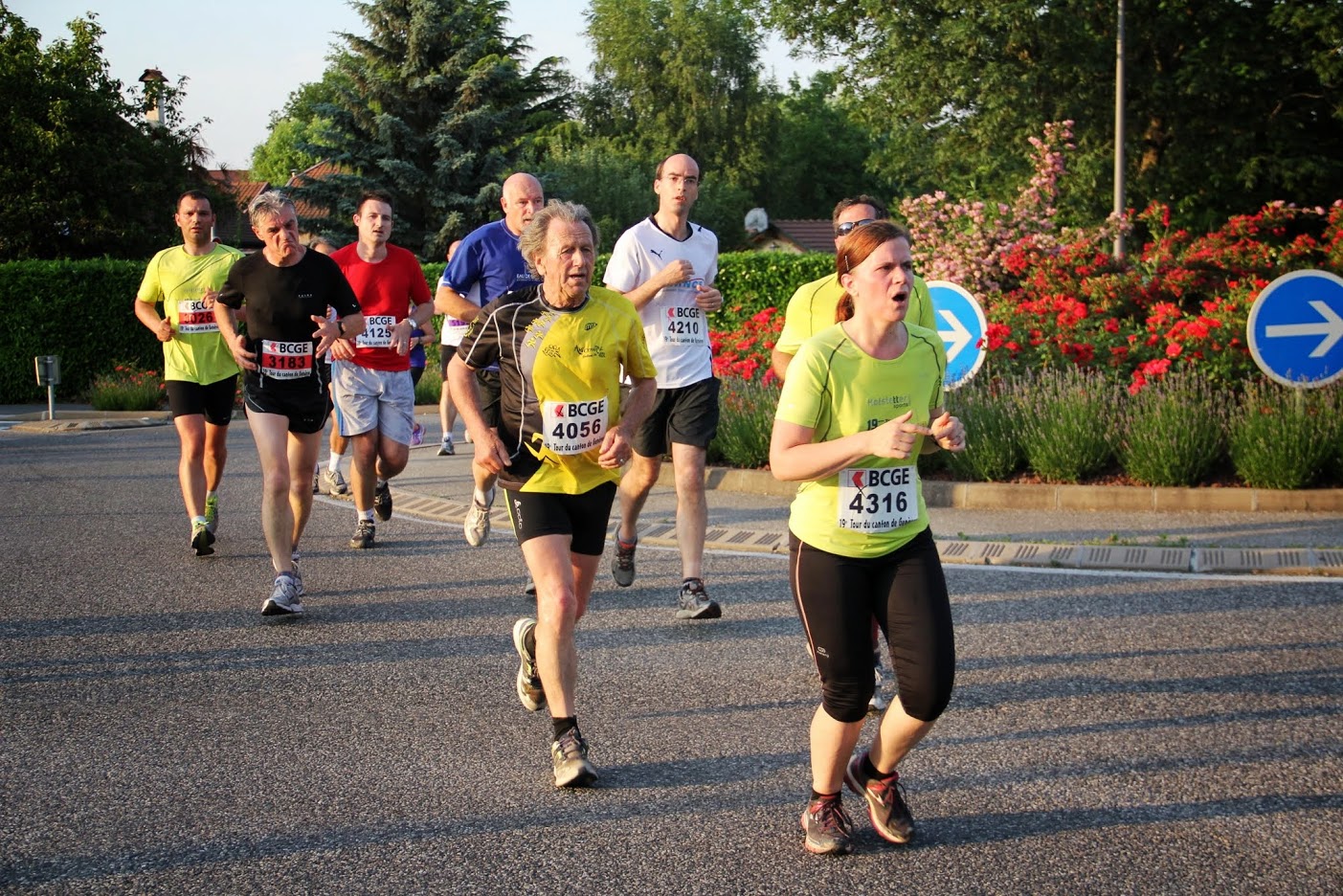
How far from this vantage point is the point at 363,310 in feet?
33.6

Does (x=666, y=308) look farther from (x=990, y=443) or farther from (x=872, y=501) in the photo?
(x=990, y=443)

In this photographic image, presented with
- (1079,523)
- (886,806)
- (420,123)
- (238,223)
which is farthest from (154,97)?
(886,806)

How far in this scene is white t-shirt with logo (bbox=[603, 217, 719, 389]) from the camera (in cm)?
803

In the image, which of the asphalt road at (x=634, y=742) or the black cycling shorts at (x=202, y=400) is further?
the black cycling shorts at (x=202, y=400)

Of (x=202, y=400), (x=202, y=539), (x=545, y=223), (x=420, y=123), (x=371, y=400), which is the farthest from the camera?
(x=420, y=123)

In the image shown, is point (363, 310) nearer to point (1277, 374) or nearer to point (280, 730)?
point (280, 730)

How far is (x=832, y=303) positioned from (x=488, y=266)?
2267 millimetres

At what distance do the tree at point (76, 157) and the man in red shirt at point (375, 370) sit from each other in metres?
29.8

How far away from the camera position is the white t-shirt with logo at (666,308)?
8.03 m

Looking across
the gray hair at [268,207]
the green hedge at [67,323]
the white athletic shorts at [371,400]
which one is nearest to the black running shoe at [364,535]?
the white athletic shorts at [371,400]

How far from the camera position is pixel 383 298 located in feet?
33.6

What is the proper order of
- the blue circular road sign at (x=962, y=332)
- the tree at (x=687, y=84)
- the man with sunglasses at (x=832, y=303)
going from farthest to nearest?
the tree at (x=687, y=84) → the blue circular road sign at (x=962, y=332) → the man with sunglasses at (x=832, y=303)

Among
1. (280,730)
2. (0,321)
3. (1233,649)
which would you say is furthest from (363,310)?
(0,321)

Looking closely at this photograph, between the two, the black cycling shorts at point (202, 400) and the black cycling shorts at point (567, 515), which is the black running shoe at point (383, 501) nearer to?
the black cycling shorts at point (202, 400)
